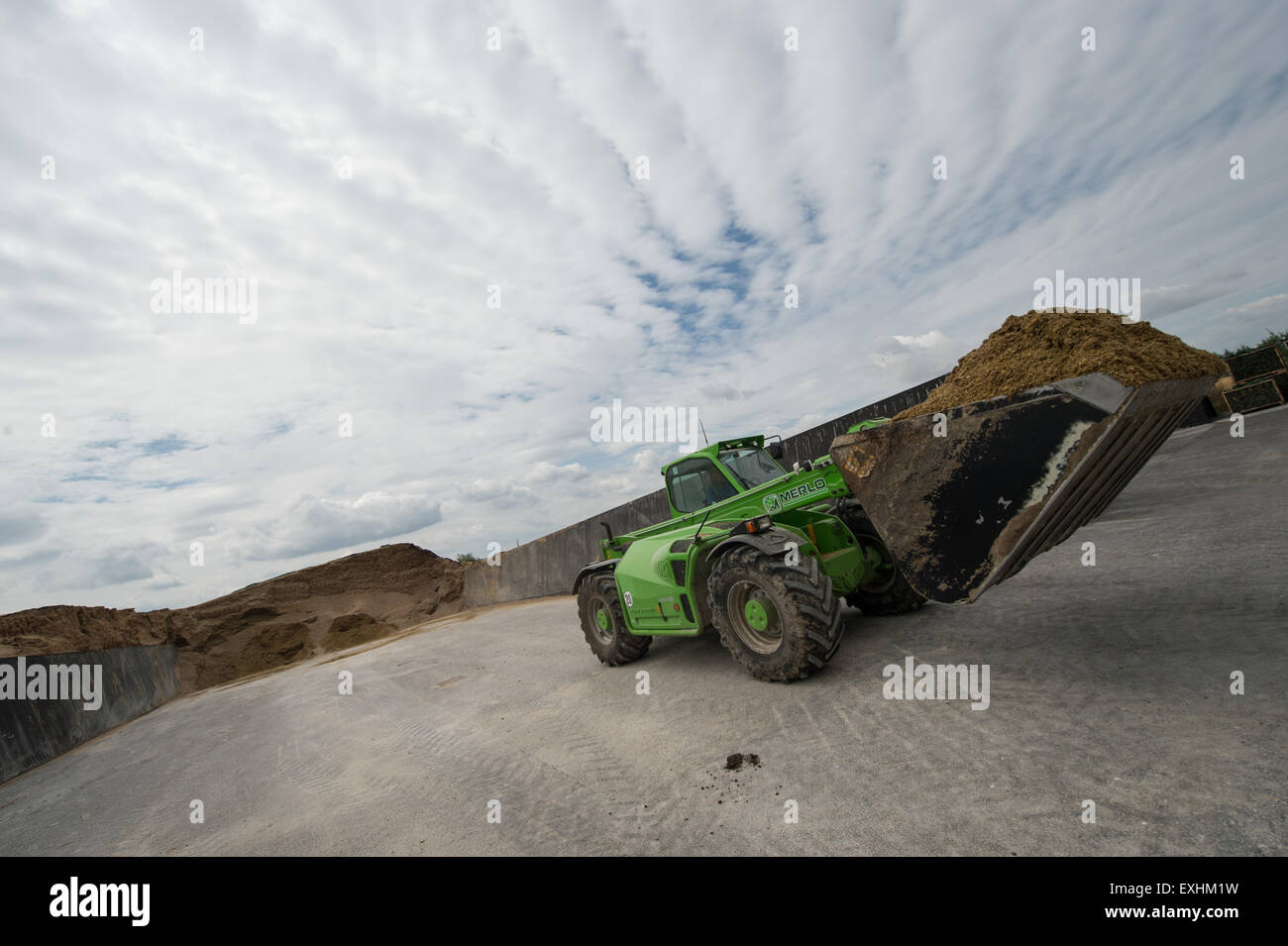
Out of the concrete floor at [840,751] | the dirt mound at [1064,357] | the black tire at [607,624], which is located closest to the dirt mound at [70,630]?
the concrete floor at [840,751]

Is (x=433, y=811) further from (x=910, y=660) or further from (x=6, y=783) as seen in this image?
(x=6, y=783)

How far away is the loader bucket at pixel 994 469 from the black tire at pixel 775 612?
83 centimetres

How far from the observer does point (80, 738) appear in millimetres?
9195

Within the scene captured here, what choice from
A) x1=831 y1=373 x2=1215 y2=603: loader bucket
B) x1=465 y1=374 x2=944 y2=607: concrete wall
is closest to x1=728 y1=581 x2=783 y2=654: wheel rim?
x1=831 y1=373 x2=1215 y2=603: loader bucket

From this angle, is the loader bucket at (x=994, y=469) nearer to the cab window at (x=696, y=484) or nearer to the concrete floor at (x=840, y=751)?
the concrete floor at (x=840, y=751)

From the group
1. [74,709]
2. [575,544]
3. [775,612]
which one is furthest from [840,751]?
[575,544]

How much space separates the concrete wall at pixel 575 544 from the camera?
1134 centimetres

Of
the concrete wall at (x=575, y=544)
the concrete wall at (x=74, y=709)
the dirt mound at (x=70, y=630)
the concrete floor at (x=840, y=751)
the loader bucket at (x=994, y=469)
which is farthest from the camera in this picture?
the concrete wall at (x=575, y=544)

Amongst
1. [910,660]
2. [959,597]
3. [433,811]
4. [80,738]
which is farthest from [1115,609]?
[80,738]

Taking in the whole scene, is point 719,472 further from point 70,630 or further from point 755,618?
point 70,630

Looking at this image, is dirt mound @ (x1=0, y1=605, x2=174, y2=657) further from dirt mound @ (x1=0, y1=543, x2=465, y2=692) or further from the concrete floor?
the concrete floor

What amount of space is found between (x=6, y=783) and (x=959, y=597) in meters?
10.7
